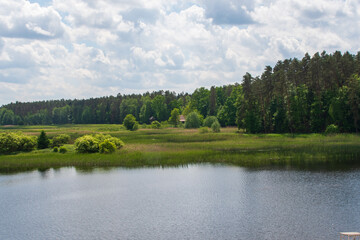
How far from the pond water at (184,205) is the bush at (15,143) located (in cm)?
1923

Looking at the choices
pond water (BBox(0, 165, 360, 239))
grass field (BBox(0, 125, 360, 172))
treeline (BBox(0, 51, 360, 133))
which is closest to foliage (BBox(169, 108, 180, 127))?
treeline (BBox(0, 51, 360, 133))

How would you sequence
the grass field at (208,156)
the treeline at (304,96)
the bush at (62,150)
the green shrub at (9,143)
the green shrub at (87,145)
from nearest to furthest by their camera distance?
the grass field at (208,156), the green shrub at (87,145), the bush at (62,150), the green shrub at (9,143), the treeline at (304,96)

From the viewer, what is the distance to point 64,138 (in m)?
75.8

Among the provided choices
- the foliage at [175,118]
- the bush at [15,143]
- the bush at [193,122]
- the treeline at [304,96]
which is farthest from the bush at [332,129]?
the foliage at [175,118]

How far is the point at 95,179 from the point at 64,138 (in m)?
33.5

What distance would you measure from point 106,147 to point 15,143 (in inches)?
730

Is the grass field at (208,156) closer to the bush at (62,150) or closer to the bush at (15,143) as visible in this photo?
the bush at (62,150)

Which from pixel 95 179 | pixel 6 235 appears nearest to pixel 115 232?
pixel 6 235

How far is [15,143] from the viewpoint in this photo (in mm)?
65500

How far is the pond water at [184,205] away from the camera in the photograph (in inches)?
1056

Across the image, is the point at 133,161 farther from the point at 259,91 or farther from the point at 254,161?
the point at 259,91

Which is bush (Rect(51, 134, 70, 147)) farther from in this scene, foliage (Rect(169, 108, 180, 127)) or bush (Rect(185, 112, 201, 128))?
foliage (Rect(169, 108, 180, 127))

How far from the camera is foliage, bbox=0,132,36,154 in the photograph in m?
64.9

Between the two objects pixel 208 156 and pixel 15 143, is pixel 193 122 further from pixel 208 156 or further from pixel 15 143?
pixel 15 143
